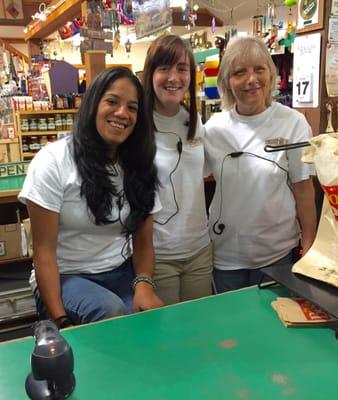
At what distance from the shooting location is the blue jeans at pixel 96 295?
129 centimetres

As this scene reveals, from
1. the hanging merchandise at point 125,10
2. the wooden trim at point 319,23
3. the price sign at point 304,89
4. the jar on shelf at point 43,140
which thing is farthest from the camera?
the jar on shelf at point 43,140

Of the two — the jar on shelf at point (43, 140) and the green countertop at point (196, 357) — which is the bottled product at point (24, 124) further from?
the green countertop at point (196, 357)

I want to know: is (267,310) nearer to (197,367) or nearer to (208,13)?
(197,367)

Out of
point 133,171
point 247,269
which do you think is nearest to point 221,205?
point 247,269

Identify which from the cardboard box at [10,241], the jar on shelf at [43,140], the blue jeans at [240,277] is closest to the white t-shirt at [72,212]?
the blue jeans at [240,277]

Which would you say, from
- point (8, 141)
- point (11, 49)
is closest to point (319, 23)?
point (8, 141)

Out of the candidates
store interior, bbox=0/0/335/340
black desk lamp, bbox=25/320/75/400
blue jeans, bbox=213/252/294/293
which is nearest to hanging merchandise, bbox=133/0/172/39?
store interior, bbox=0/0/335/340

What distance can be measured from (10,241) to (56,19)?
423cm

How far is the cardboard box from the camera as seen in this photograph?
242 cm

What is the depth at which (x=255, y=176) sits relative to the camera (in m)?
1.60

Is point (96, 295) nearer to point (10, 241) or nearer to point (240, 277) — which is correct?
point (240, 277)

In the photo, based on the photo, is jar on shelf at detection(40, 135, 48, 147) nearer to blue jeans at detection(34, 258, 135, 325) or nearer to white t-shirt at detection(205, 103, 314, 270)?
white t-shirt at detection(205, 103, 314, 270)

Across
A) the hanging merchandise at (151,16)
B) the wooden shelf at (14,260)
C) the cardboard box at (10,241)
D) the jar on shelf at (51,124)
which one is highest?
the hanging merchandise at (151,16)

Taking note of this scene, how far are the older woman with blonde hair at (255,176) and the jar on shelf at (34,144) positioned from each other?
3.65 meters
